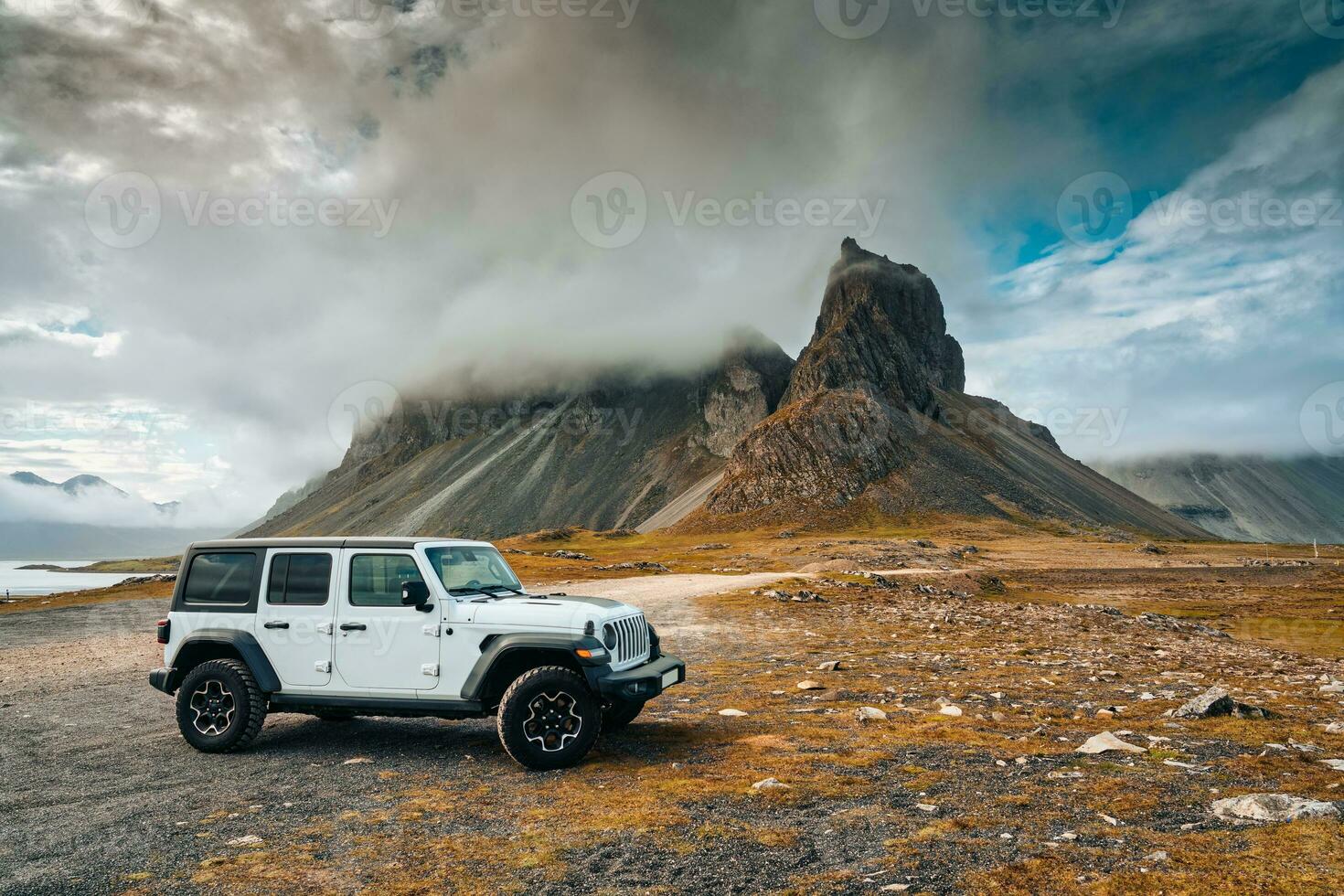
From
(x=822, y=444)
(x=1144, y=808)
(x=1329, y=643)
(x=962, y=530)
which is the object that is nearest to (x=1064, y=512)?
(x=962, y=530)

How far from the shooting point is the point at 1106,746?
9.41 meters

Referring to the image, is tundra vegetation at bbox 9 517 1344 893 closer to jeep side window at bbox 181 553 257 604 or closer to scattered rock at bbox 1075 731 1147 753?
scattered rock at bbox 1075 731 1147 753

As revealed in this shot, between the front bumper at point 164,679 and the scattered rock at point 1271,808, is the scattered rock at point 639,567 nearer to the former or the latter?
the front bumper at point 164,679

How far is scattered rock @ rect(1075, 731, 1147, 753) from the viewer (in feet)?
30.6

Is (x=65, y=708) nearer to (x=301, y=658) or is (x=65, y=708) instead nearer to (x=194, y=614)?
(x=194, y=614)

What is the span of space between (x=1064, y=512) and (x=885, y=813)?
180m

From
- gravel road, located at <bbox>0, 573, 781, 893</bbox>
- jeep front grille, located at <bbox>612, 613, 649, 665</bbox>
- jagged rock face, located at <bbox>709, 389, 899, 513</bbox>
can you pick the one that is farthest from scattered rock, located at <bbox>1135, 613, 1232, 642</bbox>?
jagged rock face, located at <bbox>709, 389, 899, 513</bbox>

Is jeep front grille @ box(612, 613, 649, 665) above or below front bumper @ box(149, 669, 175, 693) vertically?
above

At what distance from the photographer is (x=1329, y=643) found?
92.6ft

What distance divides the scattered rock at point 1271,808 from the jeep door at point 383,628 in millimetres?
9110

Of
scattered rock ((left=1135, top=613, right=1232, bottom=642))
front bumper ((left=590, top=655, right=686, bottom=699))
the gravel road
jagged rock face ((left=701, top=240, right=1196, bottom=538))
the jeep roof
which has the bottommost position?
scattered rock ((left=1135, top=613, right=1232, bottom=642))

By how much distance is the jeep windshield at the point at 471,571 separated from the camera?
10766mm

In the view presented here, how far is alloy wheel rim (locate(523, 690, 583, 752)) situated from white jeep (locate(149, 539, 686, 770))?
0.6 inches

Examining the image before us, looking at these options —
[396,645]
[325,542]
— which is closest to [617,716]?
[396,645]
